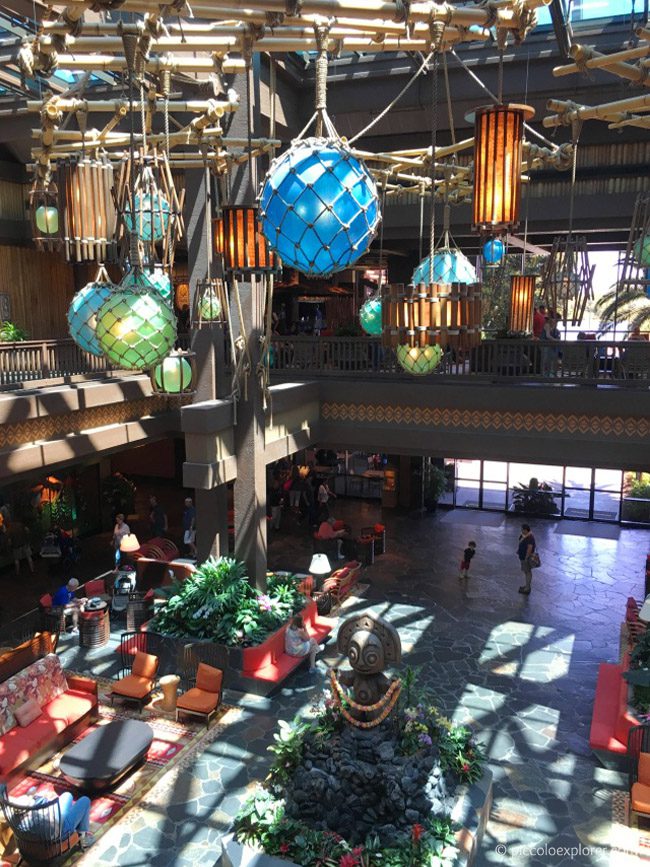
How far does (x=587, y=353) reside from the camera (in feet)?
44.2

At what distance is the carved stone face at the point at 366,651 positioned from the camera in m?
7.31

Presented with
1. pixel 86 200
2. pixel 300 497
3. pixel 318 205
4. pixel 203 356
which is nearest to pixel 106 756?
pixel 86 200

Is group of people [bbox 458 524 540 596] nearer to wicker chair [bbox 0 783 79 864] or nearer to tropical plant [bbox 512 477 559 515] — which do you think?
tropical plant [bbox 512 477 559 515]

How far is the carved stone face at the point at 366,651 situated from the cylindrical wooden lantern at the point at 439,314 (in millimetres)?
3730

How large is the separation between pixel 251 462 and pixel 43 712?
5230 millimetres

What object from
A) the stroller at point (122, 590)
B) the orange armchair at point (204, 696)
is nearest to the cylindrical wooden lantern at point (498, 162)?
the orange armchair at point (204, 696)

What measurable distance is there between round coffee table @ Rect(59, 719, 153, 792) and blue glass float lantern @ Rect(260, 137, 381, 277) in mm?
7686

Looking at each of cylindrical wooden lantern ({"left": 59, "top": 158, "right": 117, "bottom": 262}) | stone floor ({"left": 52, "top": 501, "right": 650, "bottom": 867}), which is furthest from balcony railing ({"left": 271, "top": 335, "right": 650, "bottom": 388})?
cylindrical wooden lantern ({"left": 59, "top": 158, "right": 117, "bottom": 262})

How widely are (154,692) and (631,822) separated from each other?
23.0 feet

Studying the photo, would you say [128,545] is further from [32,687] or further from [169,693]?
[32,687]

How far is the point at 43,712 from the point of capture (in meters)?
10.5

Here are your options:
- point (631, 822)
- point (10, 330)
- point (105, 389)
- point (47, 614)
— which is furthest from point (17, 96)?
point (631, 822)

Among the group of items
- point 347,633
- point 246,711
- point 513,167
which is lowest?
point 246,711

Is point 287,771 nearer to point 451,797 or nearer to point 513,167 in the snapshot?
point 451,797
